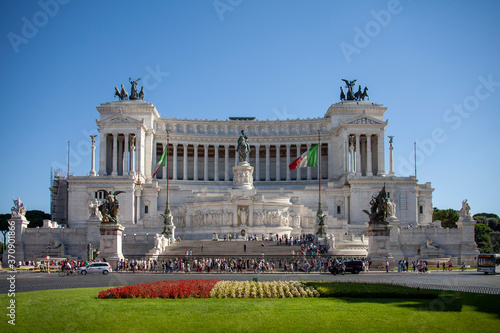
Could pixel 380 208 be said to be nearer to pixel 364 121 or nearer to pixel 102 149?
pixel 364 121

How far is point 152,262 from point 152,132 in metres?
56.7

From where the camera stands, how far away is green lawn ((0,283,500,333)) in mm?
18078

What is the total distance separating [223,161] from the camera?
380 feet

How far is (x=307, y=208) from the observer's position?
84000 mm

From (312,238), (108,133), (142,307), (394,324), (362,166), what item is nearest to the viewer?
(394,324)

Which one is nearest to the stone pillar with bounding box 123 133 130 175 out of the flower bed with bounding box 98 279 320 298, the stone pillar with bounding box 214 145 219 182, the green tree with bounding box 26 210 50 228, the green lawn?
the stone pillar with bounding box 214 145 219 182

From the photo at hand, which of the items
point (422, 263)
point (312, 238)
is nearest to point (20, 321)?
point (422, 263)

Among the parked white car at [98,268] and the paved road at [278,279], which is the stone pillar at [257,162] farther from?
the parked white car at [98,268]

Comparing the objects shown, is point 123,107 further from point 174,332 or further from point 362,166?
point 174,332

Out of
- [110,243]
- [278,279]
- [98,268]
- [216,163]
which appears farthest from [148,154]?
[278,279]

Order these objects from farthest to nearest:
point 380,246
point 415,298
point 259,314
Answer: point 380,246
point 415,298
point 259,314

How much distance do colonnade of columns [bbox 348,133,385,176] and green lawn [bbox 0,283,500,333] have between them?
246 feet

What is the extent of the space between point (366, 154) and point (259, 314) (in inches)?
3461

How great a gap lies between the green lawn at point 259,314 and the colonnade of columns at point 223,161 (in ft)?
275
